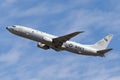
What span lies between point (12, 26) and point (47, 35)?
34.8ft

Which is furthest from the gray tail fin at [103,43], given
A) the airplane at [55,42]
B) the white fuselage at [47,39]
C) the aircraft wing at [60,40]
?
the aircraft wing at [60,40]

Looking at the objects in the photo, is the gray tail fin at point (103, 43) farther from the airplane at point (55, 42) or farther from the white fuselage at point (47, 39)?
the white fuselage at point (47, 39)

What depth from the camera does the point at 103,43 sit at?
161 m

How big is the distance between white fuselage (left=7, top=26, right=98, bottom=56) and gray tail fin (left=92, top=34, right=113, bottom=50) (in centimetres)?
835

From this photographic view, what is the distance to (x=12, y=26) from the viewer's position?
143125 mm

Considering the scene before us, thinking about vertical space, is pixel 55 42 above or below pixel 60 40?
below

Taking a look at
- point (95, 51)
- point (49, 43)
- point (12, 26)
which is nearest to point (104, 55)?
point (95, 51)

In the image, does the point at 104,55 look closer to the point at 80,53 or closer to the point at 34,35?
the point at 80,53

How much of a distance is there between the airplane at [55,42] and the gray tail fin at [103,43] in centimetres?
480

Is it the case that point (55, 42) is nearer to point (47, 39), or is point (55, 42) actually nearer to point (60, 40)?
point (60, 40)

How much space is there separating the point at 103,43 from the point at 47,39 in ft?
86.4

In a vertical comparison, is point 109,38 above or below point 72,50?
above

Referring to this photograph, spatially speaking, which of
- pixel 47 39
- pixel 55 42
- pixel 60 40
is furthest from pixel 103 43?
pixel 47 39

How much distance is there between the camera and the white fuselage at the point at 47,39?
13900 cm
